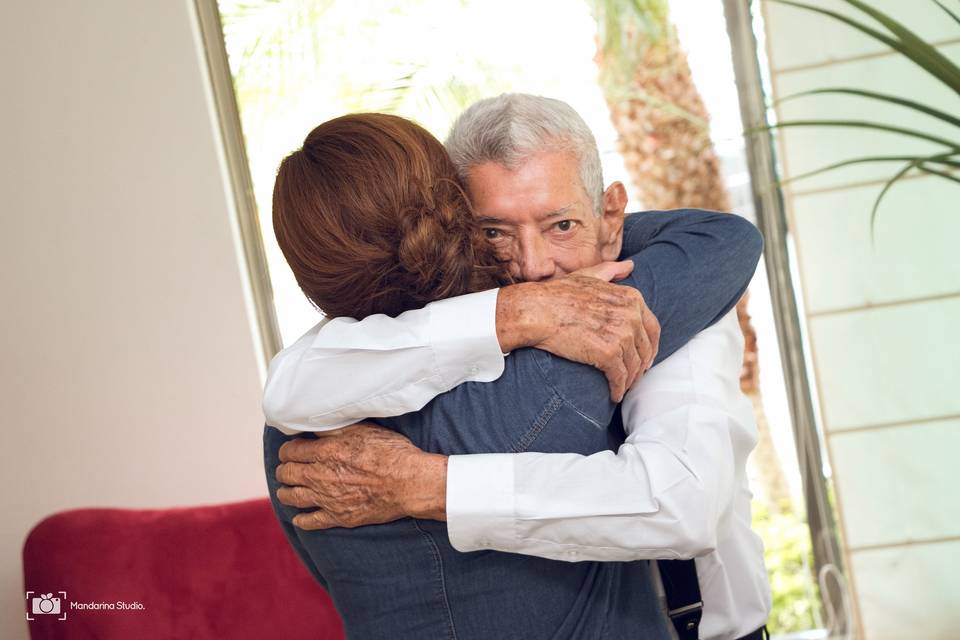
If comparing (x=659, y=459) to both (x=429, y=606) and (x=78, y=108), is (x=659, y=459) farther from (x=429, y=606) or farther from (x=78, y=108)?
(x=78, y=108)

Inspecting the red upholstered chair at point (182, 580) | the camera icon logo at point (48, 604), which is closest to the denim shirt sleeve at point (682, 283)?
the red upholstered chair at point (182, 580)

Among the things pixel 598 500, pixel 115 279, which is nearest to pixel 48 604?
pixel 115 279

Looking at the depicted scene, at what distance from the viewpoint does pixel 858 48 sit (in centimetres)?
301

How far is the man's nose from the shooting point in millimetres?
1370

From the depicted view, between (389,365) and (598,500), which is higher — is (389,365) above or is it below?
above

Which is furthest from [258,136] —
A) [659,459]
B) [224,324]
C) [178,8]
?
[659,459]

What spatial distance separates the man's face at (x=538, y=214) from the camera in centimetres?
134

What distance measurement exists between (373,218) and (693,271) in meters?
0.45

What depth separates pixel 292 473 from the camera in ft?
4.04

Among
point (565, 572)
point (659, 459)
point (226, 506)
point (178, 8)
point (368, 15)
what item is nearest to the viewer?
point (659, 459)

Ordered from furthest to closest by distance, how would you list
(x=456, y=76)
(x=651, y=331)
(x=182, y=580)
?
1. (x=456, y=76)
2. (x=182, y=580)
3. (x=651, y=331)

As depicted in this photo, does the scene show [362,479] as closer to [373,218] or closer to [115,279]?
[373,218]

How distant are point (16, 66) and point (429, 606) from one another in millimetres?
2547

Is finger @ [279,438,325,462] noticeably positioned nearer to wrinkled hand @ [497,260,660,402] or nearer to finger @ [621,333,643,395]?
wrinkled hand @ [497,260,660,402]
